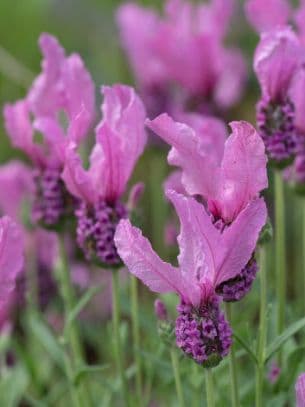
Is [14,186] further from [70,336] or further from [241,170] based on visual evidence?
[241,170]

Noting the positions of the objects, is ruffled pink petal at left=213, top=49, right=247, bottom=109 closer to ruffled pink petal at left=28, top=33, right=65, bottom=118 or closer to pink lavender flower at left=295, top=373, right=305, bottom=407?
ruffled pink petal at left=28, top=33, right=65, bottom=118

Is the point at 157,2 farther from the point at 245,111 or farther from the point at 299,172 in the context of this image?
the point at 299,172

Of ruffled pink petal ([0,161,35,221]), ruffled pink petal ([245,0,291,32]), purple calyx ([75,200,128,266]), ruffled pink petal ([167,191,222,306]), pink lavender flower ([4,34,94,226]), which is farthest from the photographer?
ruffled pink petal ([0,161,35,221])

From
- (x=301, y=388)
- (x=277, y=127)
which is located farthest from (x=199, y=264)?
(x=277, y=127)

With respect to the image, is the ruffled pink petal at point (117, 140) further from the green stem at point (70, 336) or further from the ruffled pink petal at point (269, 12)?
the ruffled pink petal at point (269, 12)

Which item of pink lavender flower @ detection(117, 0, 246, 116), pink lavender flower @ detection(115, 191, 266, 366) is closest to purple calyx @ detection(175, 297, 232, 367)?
pink lavender flower @ detection(115, 191, 266, 366)

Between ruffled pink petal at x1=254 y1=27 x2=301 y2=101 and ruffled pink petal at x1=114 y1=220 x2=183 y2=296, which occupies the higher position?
ruffled pink petal at x1=254 y1=27 x2=301 y2=101

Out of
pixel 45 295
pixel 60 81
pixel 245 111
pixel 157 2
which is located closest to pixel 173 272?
pixel 60 81
